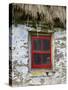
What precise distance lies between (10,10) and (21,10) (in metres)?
0.11

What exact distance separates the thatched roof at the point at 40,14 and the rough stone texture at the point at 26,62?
0.08 metres

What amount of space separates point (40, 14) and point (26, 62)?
484 mm

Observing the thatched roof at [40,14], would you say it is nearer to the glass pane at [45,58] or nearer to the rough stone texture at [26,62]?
the rough stone texture at [26,62]

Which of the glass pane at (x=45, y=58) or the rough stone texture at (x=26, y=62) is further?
the glass pane at (x=45, y=58)

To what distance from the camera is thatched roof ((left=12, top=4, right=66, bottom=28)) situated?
3.94 metres

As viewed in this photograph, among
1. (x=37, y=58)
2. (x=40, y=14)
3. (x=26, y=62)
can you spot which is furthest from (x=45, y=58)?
(x=40, y=14)

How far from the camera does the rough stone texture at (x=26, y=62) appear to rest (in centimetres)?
395

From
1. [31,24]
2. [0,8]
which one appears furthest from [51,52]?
[0,8]

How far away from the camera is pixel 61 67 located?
407cm

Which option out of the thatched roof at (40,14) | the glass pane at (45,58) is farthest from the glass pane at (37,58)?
the thatched roof at (40,14)

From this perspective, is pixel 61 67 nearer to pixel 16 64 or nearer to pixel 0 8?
pixel 16 64

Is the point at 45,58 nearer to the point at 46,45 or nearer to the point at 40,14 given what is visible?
the point at 46,45

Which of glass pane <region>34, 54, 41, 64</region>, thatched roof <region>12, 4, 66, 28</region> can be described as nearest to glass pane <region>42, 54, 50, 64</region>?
glass pane <region>34, 54, 41, 64</region>

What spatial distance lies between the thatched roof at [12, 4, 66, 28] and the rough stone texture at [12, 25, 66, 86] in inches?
3.1
